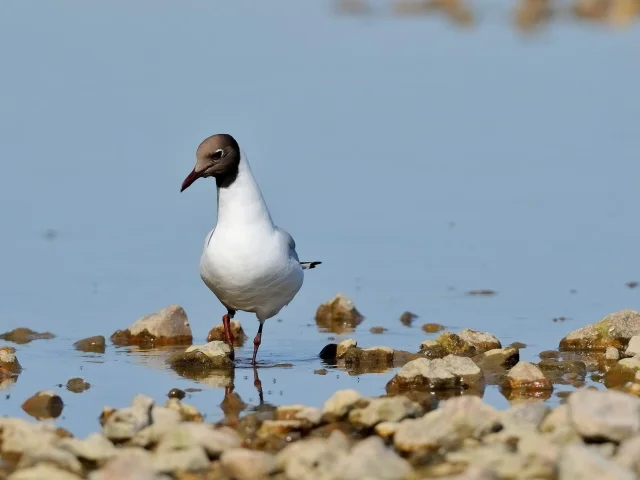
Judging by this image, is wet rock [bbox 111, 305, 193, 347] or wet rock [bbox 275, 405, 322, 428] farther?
wet rock [bbox 111, 305, 193, 347]

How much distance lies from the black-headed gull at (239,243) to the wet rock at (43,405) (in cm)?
168

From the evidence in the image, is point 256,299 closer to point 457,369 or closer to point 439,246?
point 457,369

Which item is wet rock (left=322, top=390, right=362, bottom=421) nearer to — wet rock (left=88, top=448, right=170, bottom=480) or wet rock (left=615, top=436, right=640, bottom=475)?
wet rock (left=88, top=448, right=170, bottom=480)

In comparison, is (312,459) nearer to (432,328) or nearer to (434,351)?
(434,351)

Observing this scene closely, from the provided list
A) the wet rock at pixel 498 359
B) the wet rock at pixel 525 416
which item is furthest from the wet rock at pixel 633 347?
the wet rock at pixel 525 416

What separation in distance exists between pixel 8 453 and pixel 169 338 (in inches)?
133

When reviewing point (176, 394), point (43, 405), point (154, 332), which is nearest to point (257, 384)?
point (176, 394)

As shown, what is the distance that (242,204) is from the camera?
945cm

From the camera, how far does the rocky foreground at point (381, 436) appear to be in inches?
244

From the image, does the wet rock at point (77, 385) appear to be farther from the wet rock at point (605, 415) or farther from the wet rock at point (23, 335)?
the wet rock at point (605, 415)

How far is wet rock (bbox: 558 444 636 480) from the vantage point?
224 inches

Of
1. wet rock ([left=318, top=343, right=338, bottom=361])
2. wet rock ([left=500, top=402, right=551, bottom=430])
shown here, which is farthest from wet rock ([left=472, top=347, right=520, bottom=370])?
wet rock ([left=500, top=402, right=551, bottom=430])

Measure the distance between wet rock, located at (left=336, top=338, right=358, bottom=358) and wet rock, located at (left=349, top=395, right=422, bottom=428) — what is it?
2.05 m

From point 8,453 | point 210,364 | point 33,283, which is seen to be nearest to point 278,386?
point 210,364
